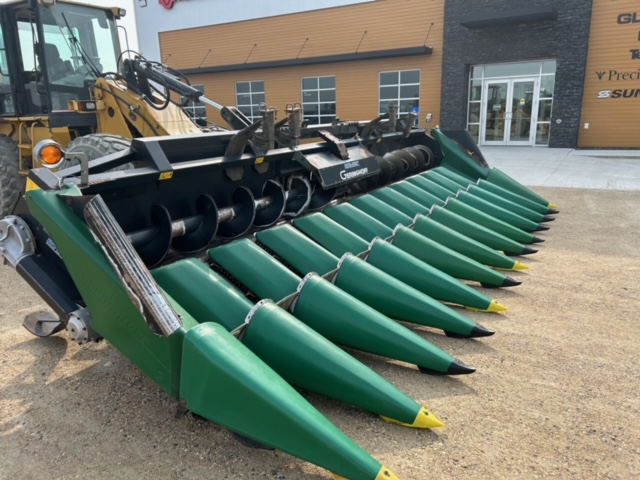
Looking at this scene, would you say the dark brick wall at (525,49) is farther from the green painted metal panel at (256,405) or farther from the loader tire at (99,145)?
the green painted metal panel at (256,405)

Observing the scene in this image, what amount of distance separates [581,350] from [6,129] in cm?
721

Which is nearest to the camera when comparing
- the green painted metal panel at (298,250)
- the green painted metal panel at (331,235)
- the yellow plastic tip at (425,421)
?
the yellow plastic tip at (425,421)

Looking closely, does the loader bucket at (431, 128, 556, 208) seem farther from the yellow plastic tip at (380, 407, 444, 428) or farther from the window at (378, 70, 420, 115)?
the window at (378, 70, 420, 115)

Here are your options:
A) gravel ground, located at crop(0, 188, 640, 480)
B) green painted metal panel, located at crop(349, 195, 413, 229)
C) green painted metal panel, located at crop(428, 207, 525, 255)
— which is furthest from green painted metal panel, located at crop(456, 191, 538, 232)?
gravel ground, located at crop(0, 188, 640, 480)

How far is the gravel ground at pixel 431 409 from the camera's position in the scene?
6.88 ft

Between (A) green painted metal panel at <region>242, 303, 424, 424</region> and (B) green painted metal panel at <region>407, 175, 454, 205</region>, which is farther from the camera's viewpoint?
(B) green painted metal panel at <region>407, 175, 454, 205</region>

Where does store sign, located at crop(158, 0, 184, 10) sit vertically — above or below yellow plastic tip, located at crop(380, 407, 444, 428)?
above

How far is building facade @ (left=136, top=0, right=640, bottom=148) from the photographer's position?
15227mm

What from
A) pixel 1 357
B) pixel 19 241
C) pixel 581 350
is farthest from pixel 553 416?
pixel 1 357

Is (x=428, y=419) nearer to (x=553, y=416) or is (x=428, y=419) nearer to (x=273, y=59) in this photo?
(x=553, y=416)

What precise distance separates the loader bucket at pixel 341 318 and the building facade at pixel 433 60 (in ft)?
48.7

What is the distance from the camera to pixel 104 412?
2.50m

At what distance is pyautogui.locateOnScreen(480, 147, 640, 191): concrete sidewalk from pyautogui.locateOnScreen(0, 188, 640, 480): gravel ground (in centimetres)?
679

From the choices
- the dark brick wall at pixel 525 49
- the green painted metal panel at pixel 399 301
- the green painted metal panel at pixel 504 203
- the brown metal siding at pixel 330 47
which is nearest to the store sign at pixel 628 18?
the dark brick wall at pixel 525 49
